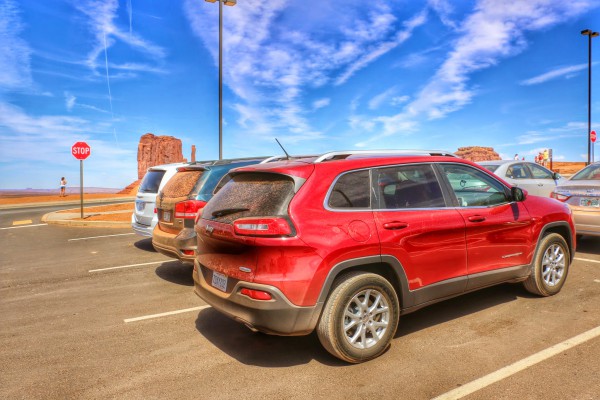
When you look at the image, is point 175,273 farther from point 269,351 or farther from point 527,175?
point 527,175

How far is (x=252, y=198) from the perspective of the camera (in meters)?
3.52

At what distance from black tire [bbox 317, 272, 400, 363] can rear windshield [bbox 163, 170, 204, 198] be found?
3.46m

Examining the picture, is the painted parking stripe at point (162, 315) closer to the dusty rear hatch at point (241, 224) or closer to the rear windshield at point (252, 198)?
the dusty rear hatch at point (241, 224)

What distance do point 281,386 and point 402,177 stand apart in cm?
214

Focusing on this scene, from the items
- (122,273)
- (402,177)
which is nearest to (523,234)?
(402,177)

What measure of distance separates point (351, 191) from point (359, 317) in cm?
106

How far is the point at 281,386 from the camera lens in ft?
10.3

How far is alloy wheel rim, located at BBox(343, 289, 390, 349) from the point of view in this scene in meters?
3.39

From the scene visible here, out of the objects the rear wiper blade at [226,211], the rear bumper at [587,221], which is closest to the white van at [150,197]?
the rear wiper blade at [226,211]

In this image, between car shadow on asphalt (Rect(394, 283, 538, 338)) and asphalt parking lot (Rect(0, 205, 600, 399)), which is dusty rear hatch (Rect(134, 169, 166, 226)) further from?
car shadow on asphalt (Rect(394, 283, 538, 338))

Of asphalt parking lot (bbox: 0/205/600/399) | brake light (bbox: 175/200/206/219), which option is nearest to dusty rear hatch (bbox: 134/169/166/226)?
asphalt parking lot (bbox: 0/205/600/399)

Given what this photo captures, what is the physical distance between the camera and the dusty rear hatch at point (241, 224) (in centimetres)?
321

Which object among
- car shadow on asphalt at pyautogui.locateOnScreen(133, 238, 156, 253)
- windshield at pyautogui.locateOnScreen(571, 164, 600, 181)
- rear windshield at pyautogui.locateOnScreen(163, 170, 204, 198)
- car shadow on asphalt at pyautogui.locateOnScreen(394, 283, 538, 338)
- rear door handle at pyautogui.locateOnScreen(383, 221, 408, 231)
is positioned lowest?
car shadow on asphalt at pyautogui.locateOnScreen(394, 283, 538, 338)

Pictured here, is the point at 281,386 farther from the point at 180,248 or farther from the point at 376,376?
the point at 180,248
